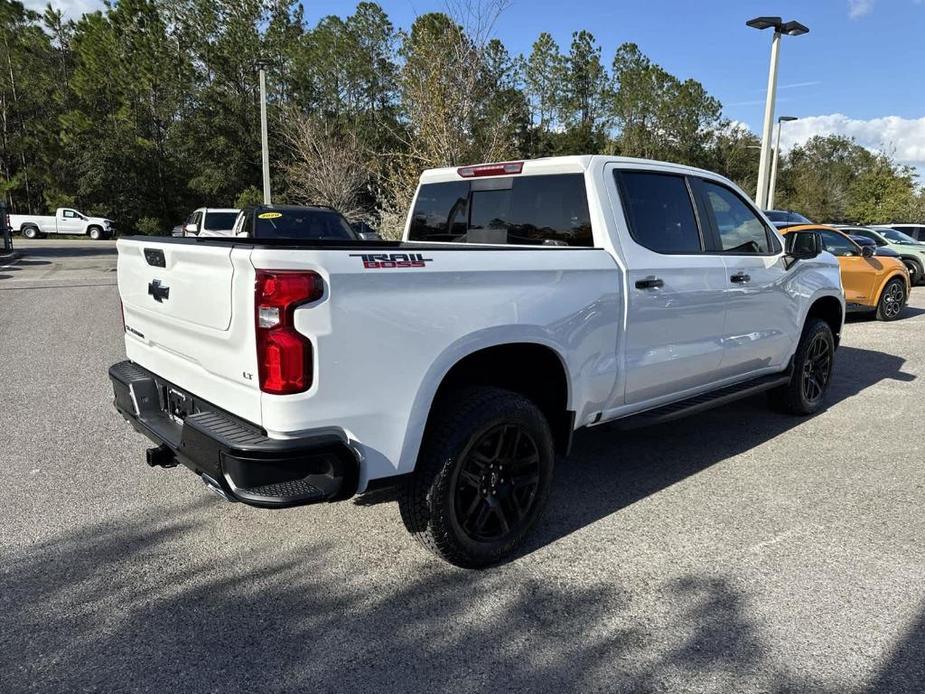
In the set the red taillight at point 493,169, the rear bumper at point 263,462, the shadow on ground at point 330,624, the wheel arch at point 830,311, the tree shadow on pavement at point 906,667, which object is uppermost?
the red taillight at point 493,169

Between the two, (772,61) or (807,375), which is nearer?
(807,375)

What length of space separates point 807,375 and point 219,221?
1507cm

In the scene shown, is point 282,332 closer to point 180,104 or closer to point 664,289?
point 664,289

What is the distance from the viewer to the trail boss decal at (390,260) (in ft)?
8.29

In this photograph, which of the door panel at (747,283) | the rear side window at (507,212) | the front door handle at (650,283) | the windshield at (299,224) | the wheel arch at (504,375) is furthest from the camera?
the windshield at (299,224)

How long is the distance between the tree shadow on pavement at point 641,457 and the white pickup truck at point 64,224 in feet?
120

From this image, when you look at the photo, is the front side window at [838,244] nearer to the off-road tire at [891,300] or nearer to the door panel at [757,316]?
the off-road tire at [891,300]

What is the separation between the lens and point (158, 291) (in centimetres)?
316

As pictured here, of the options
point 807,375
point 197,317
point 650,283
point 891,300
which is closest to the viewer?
point 197,317

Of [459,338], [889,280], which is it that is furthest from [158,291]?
[889,280]

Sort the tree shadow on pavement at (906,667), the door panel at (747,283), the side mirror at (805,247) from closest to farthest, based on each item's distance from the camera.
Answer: the tree shadow on pavement at (906,667) → the door panel at (747,283) → the side mirror at (805,247)

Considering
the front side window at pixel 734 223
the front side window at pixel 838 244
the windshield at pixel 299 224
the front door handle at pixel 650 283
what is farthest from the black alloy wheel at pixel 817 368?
the windshield at pixel 299 224

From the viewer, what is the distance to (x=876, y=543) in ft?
11.3

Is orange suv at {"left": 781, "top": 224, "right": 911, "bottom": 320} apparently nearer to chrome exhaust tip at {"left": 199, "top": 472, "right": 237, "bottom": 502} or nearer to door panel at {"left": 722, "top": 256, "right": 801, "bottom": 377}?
door panel at {"left": 722, "top": 256, "right": 801, "bottom": 377}
